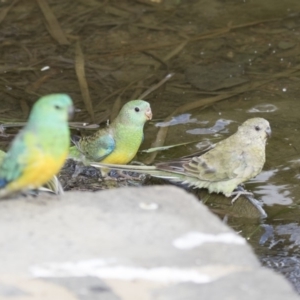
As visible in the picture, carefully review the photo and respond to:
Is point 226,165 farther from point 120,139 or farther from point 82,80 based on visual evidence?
point 82,80

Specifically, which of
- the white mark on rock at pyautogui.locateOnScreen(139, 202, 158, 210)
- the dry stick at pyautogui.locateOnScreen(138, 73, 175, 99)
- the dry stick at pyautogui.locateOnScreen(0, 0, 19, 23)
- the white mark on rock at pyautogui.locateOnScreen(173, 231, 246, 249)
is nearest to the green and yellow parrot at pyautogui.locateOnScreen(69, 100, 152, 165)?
the dry stick at pyautogui.locateOnScreen(138, 73, 175, 99)

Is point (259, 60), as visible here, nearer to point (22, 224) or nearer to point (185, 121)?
point (185, 121)

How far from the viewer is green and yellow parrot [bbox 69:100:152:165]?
24.2ft

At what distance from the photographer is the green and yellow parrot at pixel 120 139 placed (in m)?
7.38

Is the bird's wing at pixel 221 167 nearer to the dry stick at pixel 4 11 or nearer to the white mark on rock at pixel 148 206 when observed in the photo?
the white mark on rock at pixel 148 206

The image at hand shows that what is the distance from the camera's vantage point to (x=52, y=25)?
36.6 feet

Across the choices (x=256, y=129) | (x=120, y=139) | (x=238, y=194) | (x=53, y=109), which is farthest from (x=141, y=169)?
(x=53, y=109)

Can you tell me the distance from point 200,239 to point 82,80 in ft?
19.6

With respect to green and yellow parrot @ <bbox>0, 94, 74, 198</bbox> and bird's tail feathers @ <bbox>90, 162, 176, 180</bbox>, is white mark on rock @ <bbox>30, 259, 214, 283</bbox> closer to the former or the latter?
green and yellow parrot @ <bbox>0, 94, 74, 198</bbox>

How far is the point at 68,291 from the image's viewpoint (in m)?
3.64

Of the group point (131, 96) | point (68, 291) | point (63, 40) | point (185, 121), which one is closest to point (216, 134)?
point (185, 121)

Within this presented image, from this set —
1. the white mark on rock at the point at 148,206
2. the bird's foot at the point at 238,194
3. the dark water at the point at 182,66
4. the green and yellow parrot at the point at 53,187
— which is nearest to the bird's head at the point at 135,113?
the dark water at the point at 182,66

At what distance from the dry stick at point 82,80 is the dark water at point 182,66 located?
45mm

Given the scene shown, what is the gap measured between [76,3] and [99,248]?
841 centimetres
